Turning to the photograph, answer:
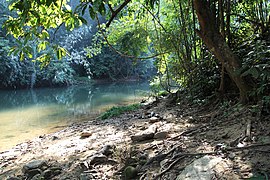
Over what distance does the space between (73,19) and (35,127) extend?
5.86 metres

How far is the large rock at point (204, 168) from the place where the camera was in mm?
1835

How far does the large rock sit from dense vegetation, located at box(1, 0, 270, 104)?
2.35 ft

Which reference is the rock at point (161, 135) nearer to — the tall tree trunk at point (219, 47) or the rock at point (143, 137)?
the rock at point (143, 137)

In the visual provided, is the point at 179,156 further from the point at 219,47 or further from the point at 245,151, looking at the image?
the point at 219,47

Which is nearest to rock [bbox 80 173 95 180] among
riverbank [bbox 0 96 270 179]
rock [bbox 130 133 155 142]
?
riverbank [bbox 0 96 270 179]

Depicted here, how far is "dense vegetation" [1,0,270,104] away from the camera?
7.73 ft

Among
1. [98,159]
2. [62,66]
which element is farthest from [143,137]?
[62,66]

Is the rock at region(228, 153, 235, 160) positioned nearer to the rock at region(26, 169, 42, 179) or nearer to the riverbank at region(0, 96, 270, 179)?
the riverbank at region(0, 96, 270, 179)

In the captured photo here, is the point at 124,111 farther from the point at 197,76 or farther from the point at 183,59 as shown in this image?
the point at 197,76

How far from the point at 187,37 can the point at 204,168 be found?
14.7 feet

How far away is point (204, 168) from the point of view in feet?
6.28

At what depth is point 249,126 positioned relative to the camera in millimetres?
2553

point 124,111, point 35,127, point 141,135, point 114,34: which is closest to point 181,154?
point 141,135

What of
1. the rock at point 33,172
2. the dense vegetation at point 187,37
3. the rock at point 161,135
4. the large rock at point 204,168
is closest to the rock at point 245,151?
the large rock at point 204,168
